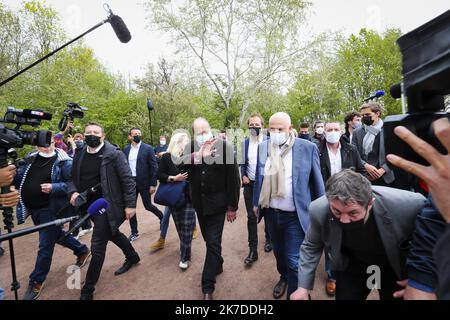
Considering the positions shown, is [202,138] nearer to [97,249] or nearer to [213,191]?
[213,191]

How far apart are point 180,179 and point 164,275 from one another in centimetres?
138

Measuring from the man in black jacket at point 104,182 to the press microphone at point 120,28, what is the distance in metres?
1.31

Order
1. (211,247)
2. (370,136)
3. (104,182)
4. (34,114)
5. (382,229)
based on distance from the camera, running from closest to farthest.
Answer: (382,229), (34,114), (211,247), (104,182), (370,136)

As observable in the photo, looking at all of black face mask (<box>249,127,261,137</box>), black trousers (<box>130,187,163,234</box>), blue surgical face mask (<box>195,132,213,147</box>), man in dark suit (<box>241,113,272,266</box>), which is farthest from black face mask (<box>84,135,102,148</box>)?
black face mask (<box>249,127,261,137</box>)

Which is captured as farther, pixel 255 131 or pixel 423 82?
pixel 255 131

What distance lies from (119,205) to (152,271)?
1.14 m

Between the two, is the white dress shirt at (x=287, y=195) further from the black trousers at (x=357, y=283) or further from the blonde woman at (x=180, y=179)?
the blonde woman at (x=180, y=179)

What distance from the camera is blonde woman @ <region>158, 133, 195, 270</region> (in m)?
3.78

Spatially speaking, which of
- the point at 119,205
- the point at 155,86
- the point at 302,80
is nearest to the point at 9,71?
the point at 155,86

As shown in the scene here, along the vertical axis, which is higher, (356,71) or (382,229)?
(356,71)

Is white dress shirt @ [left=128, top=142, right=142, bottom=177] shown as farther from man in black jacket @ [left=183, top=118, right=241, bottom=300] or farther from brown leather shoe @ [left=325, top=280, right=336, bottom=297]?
brown leather shoe @ [left=325, top=280, right=336, bottom=297]

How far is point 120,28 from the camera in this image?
356cm

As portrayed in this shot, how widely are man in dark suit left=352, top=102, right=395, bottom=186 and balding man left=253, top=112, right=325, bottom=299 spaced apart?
52.1 inches

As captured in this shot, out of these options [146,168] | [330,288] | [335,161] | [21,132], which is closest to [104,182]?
[21,132]
